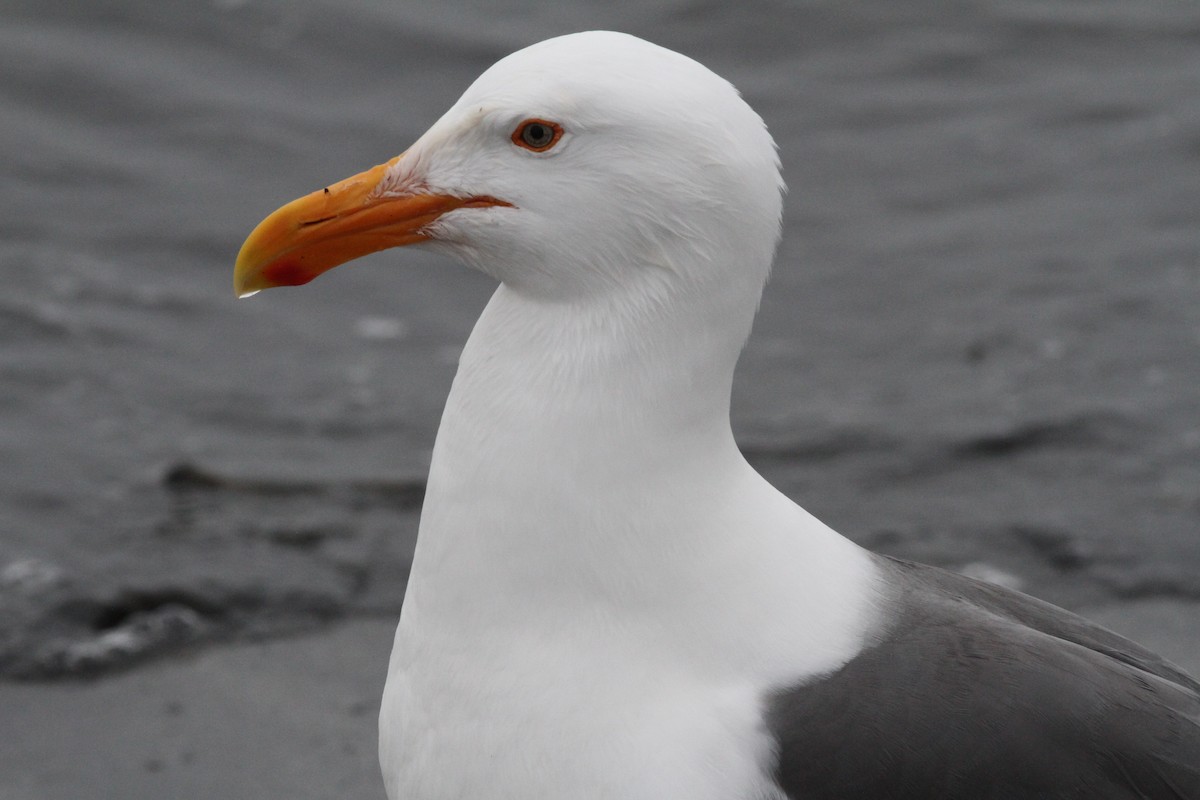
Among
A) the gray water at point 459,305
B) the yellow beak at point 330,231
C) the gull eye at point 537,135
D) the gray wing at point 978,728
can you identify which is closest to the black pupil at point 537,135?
the gull eye at point 537,135

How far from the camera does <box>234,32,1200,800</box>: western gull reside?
2.48m

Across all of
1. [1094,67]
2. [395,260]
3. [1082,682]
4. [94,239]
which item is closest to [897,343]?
[395,260]

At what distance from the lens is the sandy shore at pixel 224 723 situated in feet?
13.5

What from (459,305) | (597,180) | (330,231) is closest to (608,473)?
(597,180)

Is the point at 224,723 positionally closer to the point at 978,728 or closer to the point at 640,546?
the point at 640,546

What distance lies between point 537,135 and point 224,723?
7.87 feet

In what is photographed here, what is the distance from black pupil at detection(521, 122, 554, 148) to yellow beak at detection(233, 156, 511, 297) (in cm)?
21

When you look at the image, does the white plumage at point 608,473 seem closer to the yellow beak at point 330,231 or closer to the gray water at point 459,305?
the yellow beak at point 330,231

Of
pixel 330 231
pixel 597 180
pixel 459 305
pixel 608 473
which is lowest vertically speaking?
pixel 459 305

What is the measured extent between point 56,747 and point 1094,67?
638 centimetres

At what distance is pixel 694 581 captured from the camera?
2598 mm

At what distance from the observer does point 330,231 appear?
103 inches

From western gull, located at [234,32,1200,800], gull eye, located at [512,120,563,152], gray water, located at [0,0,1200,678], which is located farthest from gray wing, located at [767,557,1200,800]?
gray water, located at [0,0,1200,678]

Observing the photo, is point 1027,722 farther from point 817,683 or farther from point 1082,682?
point 817,683
